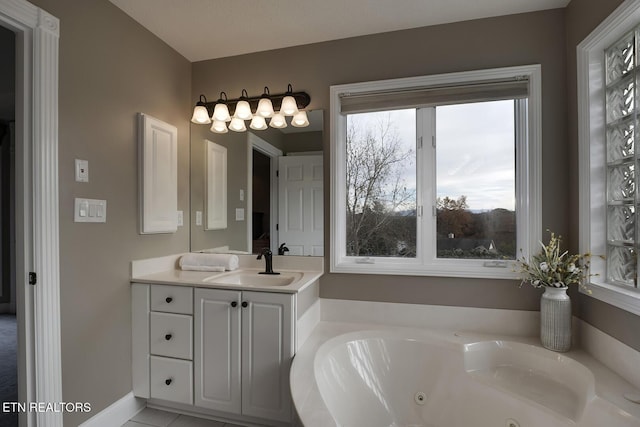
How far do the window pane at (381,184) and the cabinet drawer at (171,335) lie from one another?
118 centimetres

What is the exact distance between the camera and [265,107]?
2234 mm

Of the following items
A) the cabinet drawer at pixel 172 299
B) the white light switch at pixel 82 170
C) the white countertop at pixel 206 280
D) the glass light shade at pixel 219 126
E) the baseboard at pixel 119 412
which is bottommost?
the baseboard at pixel 119 412

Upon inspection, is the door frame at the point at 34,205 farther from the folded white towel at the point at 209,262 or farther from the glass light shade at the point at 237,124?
the glass light shade at the point at 237,124

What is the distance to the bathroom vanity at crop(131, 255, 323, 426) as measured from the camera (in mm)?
1753

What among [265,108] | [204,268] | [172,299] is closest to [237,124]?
[265,108]

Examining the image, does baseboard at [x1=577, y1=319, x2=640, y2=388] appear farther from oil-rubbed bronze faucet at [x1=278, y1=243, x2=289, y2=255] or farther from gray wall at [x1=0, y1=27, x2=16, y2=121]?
gray wall at [x1=0, y1=27, x2=16, y2=121]

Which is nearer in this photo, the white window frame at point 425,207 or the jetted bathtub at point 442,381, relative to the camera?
the jetted bathtub at point 442,381

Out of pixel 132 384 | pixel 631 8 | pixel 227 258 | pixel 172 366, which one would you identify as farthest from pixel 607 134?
pixel 132 384

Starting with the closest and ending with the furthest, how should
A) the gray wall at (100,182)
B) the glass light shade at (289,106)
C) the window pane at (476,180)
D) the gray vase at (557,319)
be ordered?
the gray wall at (100,182) → the gray vase at (557,319) → the window pane at (476,180) → the glass light shade at (289,106)

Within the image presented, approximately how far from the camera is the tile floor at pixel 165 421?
1872mm

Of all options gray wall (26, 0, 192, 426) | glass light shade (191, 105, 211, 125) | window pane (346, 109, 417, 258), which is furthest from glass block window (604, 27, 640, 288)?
gray wall (26, 0, 192, 426)

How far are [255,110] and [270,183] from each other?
57cm

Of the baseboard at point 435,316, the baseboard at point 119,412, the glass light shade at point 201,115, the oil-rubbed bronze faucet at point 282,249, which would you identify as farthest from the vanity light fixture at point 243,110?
the baseboard at point 119,412

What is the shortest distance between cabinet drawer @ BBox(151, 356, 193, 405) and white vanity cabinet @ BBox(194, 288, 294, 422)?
0.06m
